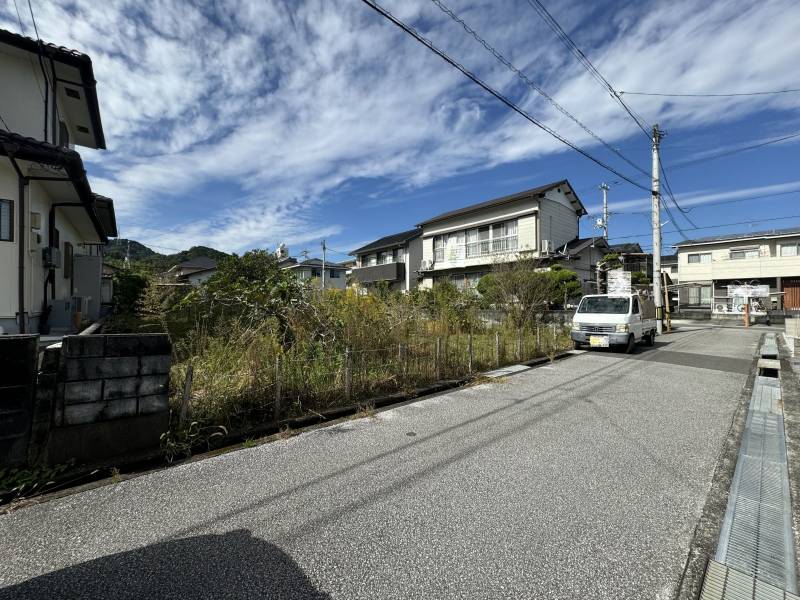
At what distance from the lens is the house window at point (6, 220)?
20.1 ft

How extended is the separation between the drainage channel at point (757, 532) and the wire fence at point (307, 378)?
11.2 ft

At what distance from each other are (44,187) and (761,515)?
36.1ft

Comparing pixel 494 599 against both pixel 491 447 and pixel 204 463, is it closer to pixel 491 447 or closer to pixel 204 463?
pixel 491 447

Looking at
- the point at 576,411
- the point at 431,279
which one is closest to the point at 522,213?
the point at 431,279

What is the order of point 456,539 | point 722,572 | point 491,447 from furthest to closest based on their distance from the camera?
1. point 491,447
2. point 456,539
3. point 722,572

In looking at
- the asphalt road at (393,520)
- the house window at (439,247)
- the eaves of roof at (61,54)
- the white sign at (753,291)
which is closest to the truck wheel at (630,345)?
the asphalt road at (393,520)

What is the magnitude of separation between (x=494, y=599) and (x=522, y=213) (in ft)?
59.7

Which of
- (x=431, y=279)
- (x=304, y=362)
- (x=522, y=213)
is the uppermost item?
(x=522, y=213)

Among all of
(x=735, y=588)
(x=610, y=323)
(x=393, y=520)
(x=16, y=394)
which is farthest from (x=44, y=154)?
(x=610, y=323)

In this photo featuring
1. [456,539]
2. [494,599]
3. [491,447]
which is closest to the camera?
[494,599]

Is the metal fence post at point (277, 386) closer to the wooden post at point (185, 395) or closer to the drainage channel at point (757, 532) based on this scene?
the wooden post at point (185, 395)

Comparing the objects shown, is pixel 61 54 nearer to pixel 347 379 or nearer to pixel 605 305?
pixel 347 379

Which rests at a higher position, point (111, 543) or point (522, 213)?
point (522, 213)

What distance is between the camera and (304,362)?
14.6ft
